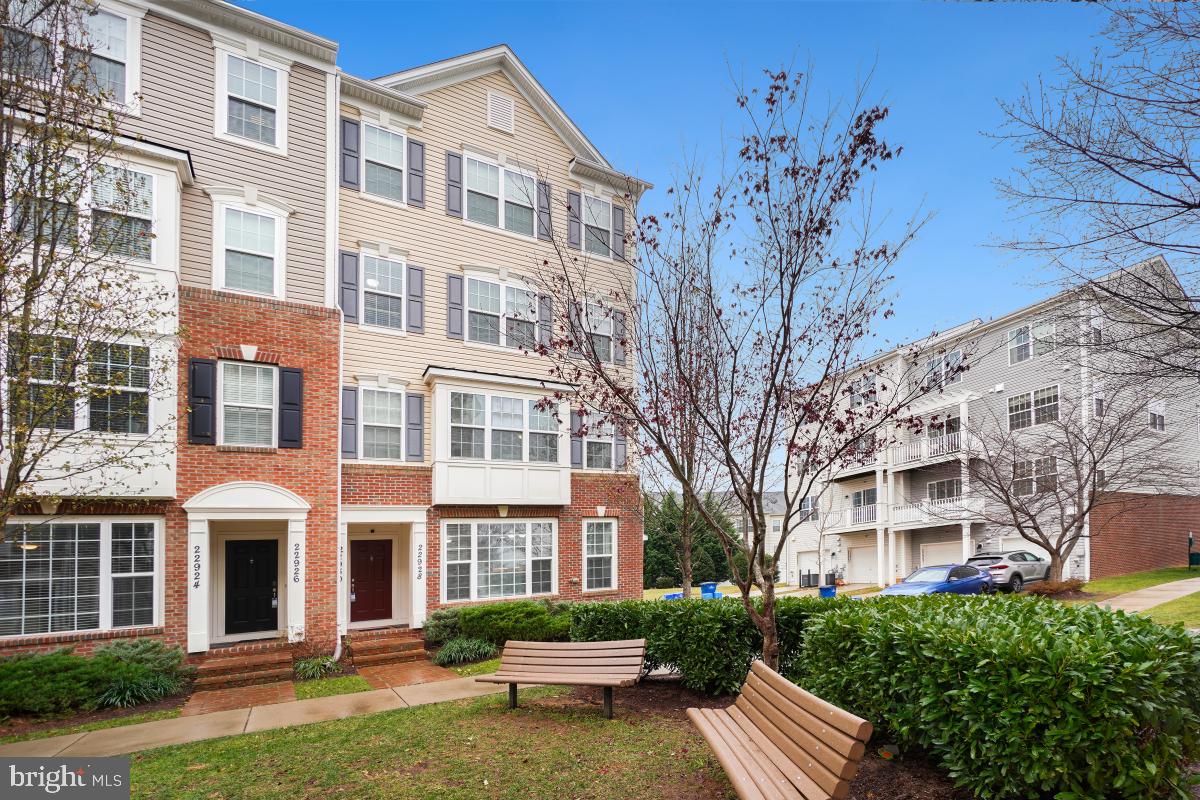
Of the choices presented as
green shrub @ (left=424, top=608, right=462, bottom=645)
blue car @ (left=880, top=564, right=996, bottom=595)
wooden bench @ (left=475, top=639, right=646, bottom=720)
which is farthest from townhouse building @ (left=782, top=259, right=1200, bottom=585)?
wooden bench @ (left=475, top=639, right=646, bottom=720)

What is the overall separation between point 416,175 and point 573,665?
12405 mm

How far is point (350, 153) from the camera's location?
15.7 meters

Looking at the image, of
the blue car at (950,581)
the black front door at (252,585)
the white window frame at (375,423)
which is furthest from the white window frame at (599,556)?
the blue car at (950,581)

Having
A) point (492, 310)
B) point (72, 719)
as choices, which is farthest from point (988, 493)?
point (72, 719)

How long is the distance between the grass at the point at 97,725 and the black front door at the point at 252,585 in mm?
3970

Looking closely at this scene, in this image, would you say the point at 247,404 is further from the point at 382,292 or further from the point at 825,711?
the point at 825,711

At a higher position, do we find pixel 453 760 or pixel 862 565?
pixel 453 760

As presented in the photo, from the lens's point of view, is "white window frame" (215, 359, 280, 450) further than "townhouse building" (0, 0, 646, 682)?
Yes

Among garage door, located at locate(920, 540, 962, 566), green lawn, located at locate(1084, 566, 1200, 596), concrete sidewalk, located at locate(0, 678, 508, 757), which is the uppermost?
concrete sidewalk, located at locate(0, 678, 508, 757)

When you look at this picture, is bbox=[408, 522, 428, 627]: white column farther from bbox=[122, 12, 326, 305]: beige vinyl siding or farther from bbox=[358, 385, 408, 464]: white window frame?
bbox=[122, 12, 326, 305]: beige vinyl siding

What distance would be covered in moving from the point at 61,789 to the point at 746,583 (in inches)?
271

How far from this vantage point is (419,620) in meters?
15.0

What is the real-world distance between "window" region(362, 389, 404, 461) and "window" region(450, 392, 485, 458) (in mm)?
1147

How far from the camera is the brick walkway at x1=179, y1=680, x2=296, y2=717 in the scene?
10.3m
